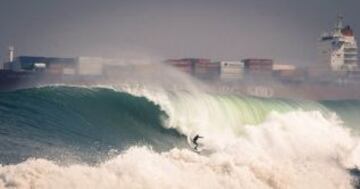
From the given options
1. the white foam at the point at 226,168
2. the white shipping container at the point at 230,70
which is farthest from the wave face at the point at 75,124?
the white shipping container at the point at 230,70

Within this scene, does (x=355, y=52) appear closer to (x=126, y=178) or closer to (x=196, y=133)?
(x=196, y=133)

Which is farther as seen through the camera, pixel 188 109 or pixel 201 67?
pixel 201 67

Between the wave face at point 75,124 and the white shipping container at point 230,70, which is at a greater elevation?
the wave face at point 75,124

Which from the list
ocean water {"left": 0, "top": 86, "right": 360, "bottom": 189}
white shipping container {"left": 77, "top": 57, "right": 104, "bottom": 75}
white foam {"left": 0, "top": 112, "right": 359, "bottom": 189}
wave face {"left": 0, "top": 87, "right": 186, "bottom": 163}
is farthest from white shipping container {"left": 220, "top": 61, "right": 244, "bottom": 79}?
wave face {"left": 0, "top": 87, "right": 186, "bottom": 163}

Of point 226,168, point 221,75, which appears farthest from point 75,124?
point 221,75

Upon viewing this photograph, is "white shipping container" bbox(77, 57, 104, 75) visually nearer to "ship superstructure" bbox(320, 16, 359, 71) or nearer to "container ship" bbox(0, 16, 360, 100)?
"container ship" bbox(0, 16, 360, 100)

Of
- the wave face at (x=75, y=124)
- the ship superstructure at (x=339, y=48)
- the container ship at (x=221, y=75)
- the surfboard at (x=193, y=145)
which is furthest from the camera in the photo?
the ship superstructure at (x=339, y=48)

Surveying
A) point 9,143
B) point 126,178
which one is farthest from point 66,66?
point 126,178

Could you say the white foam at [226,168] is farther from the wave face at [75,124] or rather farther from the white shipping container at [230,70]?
the white shipping container at [230,70]
